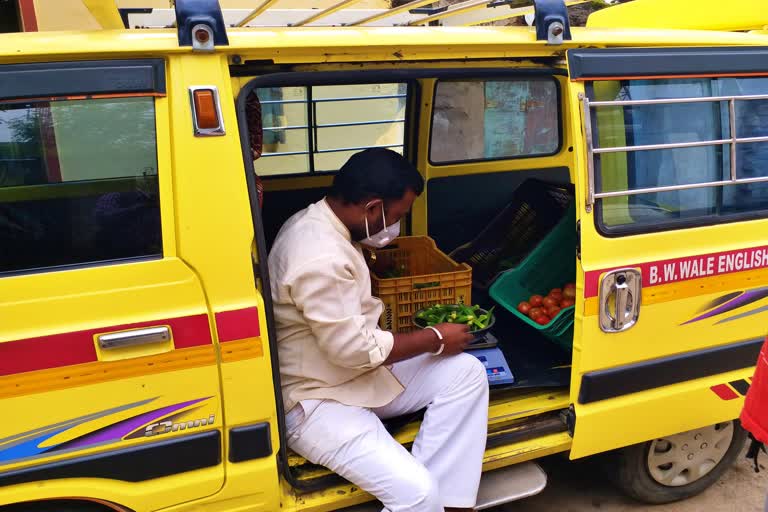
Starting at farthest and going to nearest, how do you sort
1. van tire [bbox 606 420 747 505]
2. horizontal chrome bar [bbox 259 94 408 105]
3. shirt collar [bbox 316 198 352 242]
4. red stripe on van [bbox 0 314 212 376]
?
1. horizontal chrome bar [bbox 259 94 408 105]
2. van tire [bbox 606 420 747 505]
3. shirt collar [bbox 316 198 352 242]
4. red stripe on van [bbox 0 314 212 376]

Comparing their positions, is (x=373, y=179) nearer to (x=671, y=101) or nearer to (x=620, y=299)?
(x=620, y=299)

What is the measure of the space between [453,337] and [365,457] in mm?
593

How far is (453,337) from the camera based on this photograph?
8.46 feet

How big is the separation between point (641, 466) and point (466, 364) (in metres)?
1.17

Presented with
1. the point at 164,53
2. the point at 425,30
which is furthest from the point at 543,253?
the point at 164,53

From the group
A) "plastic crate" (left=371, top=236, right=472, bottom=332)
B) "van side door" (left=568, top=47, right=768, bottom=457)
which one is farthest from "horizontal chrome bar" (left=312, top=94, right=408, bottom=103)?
"van side door" (left=568, top=47, right=768, bottom=457)

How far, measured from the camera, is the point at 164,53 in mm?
1992

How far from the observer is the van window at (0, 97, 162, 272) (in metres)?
1.91

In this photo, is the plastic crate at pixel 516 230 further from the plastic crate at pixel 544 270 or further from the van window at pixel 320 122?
the van window at pixel 320 122

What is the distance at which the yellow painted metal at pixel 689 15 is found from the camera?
3.31 m

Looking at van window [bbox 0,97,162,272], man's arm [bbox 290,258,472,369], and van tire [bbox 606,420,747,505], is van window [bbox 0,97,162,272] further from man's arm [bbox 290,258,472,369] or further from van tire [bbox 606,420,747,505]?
van tire [bbox 606,420,747,505]

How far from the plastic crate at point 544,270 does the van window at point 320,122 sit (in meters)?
1.25

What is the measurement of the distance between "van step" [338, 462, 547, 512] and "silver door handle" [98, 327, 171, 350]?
3.43ft

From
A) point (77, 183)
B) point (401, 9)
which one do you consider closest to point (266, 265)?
point (77, 183)
